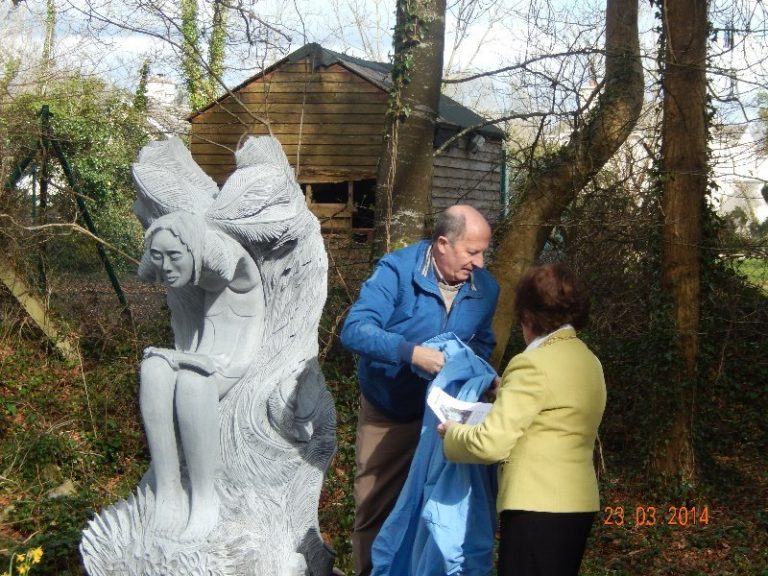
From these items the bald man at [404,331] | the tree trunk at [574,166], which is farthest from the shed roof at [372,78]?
the bald man at [404,331]

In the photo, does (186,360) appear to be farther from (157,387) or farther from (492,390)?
(492,390)

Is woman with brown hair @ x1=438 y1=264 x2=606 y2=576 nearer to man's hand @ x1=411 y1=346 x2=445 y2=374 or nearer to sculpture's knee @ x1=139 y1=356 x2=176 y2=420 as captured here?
man's hand @ x1=411 y1=346 x2=445 y2=374

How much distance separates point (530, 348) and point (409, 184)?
158 inches

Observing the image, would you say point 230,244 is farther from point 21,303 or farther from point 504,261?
point 21,303

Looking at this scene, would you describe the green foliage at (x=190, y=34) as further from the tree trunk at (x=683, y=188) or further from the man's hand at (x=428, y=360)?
the man's hand at (x=428, y=360)

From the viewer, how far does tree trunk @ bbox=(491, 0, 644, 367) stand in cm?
677

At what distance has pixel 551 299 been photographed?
2.66 meters

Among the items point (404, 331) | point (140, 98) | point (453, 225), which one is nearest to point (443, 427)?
point (404, 331)

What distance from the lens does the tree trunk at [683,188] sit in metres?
6.01

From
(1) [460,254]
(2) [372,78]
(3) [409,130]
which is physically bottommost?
(1) [460,254]

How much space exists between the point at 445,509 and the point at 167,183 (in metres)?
1.38

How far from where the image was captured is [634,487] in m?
6.30

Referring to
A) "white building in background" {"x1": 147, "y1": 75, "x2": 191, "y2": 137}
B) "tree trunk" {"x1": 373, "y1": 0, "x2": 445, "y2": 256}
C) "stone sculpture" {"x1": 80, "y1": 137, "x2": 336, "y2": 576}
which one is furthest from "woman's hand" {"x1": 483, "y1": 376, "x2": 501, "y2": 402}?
"white building in background" {"x1": 147, "y1": 75, "x2": 191, "y2": 137}

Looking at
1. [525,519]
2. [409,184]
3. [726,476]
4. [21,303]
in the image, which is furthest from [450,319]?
[21,303]
